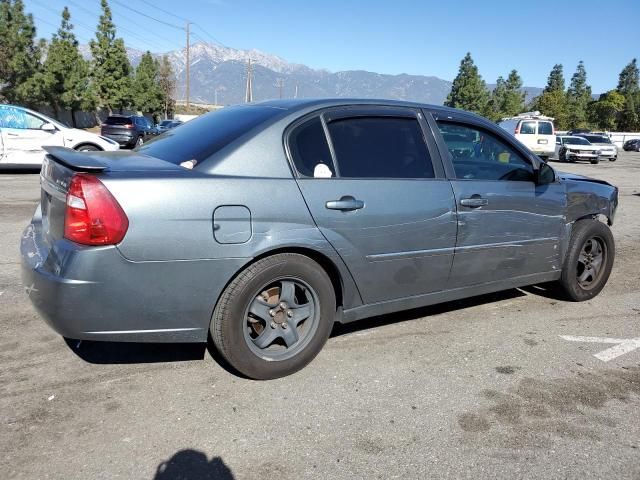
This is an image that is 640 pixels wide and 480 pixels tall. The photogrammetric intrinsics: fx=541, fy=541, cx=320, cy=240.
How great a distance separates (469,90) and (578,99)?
24.6 metres

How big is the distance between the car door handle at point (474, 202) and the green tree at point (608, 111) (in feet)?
261

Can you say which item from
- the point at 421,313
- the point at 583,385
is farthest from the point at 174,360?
the point at 583,385

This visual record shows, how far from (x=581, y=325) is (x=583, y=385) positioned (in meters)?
1.12

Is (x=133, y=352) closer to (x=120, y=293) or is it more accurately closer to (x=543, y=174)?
(x=120, y=293)

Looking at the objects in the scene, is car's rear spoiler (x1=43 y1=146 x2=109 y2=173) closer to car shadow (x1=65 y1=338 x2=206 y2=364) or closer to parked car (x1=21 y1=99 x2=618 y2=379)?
parked car (x1=21 y1=99 x2=618 y2=379)

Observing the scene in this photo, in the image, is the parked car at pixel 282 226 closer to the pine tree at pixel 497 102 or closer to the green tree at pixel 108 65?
the green tree at pixel 108 65

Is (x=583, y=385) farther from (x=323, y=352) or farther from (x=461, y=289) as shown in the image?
(x=323, y=352)

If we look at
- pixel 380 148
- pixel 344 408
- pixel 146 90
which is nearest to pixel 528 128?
pixel 380 148

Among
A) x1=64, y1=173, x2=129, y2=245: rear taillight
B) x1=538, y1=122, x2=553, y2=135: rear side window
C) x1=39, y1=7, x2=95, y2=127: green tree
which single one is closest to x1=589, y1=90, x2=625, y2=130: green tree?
x1=538, y1=122, x2=553, y2=135: rear side window

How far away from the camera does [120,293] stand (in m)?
2.70

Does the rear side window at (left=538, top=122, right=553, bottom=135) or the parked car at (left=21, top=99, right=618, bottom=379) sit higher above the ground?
the rear side window at (left=538, top=122, right=553, bottom=135)

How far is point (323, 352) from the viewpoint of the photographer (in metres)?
3.63

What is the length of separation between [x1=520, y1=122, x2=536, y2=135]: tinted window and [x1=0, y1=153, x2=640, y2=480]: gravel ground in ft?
70.5

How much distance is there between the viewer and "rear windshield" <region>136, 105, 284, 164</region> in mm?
3174
